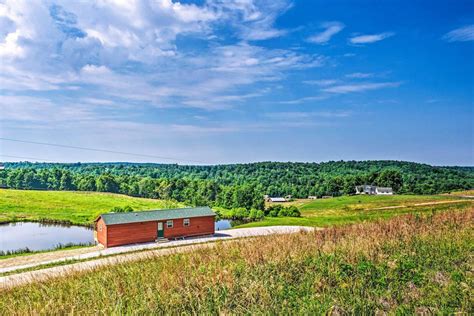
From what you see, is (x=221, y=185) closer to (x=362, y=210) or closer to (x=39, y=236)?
(x=362, y=210)

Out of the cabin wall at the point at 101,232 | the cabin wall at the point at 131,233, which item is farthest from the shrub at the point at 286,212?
the cabin wall at the point at 101,232

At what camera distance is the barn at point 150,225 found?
28.8m

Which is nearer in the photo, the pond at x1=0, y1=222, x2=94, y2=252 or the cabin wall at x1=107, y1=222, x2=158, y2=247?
the cabin wall at x1=107, y1=222, x2=158, y2=247

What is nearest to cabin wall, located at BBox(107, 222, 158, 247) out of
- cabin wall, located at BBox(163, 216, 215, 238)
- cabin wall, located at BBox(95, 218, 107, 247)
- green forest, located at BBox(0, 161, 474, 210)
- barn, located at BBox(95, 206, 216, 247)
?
barn, located at BBox(95, 206, 216, 247)

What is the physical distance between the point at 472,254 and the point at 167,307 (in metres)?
5.21

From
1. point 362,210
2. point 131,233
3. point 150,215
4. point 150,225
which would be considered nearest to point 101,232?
point 131,233

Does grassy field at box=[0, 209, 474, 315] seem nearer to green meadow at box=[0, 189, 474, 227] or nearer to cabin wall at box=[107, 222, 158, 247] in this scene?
cabin wall at box=[107, 222, 158, 247]

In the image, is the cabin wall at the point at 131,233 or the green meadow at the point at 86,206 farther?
the green meadow at the point at 86,206

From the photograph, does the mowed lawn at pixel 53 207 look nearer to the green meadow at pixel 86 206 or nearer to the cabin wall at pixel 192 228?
the green meadow at pixel 86 206

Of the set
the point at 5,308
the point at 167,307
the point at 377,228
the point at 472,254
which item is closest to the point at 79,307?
the point at 167,307

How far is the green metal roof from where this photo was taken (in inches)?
1149

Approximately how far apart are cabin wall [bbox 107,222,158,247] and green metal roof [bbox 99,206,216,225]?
14.9 inches

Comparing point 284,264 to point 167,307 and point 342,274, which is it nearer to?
point 342,274

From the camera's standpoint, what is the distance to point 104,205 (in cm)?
6938
